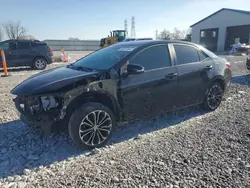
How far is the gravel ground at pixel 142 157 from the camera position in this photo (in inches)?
105

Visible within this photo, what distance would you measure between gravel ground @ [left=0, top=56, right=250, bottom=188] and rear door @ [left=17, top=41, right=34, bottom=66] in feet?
26.7

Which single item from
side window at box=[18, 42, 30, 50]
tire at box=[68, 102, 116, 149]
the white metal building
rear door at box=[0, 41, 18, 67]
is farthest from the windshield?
the white metal building

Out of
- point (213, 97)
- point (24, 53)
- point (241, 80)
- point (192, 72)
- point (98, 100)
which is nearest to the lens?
point (98, 100)

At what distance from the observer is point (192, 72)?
4438 mm

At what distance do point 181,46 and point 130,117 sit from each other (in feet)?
6.35

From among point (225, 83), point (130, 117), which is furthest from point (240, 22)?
point (130, 117)

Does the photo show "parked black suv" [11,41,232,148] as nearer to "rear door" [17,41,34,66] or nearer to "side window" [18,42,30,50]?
"rear door" [17,41,34,66]

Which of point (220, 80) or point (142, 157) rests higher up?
point (220, 80)

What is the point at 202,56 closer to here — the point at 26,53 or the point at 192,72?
the point at 192,72

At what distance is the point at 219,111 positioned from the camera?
5.06 meters

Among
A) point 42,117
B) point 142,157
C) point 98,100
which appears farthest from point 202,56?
point 42,117

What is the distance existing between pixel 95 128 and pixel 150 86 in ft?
4.03

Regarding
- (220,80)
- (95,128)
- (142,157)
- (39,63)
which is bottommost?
(142,157)

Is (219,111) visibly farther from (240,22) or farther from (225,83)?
(240,22)
